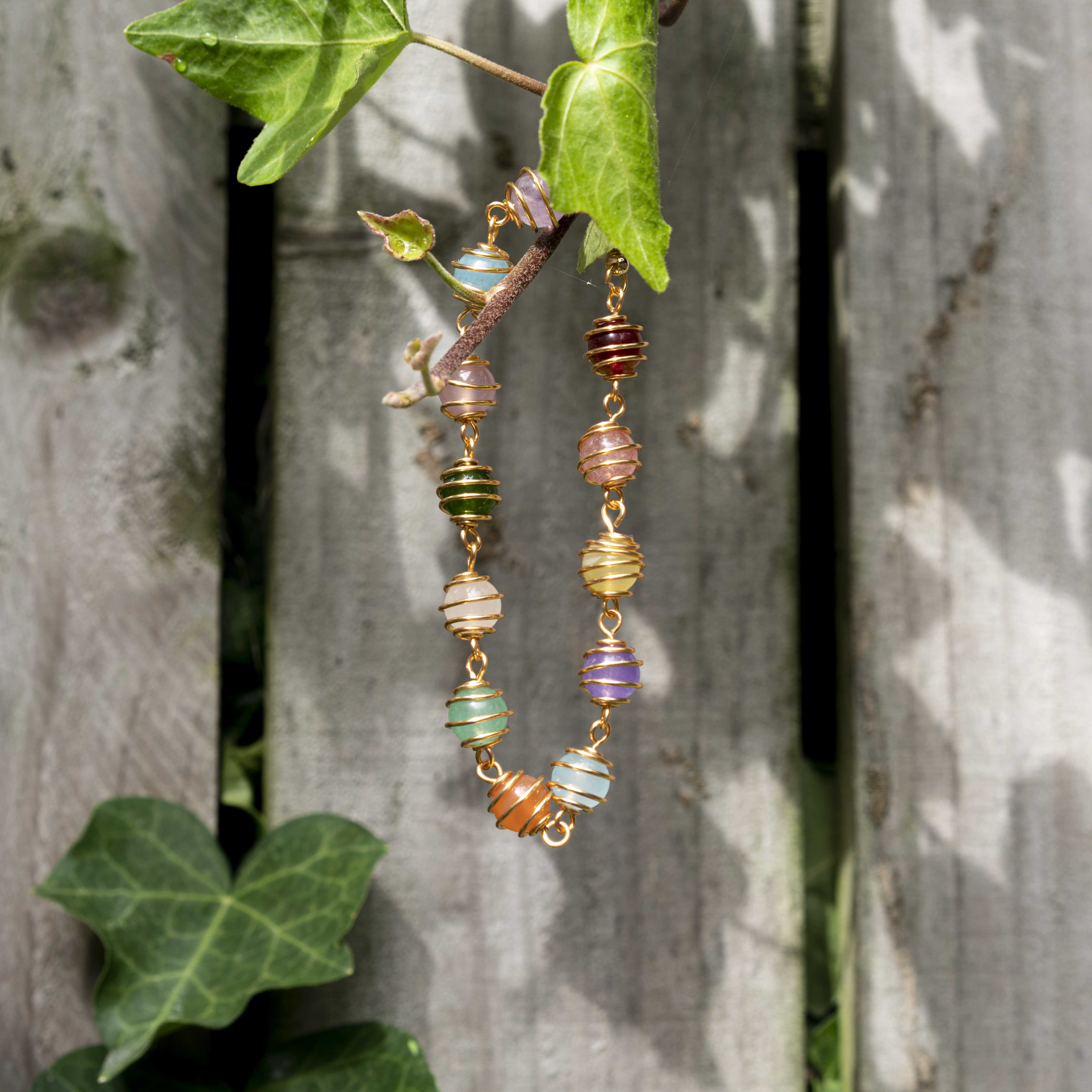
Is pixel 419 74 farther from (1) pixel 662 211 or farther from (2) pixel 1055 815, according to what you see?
(2) pixel 1055 815

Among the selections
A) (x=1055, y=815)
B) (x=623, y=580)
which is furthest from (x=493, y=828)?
(x=1055, y=815)

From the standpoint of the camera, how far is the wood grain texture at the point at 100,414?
671 mm

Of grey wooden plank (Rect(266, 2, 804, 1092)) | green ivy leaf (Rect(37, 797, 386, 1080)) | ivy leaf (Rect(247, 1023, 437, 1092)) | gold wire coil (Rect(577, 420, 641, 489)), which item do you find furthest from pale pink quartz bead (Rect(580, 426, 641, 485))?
ivy leaf (Rect(247, 1023, 437, 1092))

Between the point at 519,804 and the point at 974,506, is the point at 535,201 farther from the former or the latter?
the point at 974,506

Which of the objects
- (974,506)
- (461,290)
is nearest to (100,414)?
(461,290)

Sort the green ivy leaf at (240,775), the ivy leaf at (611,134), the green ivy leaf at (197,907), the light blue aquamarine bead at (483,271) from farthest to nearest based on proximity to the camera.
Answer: the green ivy leaf at (240,775) < the green ivy leaf at (197,907) < the light blue aquamarine bead at (483,271) < the ivy leaf at (611,134)

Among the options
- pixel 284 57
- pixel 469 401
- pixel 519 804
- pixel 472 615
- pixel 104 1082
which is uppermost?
pixel 284 57

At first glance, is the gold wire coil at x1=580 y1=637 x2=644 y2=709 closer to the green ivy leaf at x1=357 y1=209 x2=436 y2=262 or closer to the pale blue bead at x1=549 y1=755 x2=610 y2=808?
the pale blue bead at x1=549 y1=755 x2=610 y2=808

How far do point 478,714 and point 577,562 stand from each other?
0.23 metres

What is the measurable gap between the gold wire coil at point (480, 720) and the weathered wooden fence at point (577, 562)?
198 mm

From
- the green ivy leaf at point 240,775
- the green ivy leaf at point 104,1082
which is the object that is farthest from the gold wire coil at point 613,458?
the green ivy leaf at point 104,1082

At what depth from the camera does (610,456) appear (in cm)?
47

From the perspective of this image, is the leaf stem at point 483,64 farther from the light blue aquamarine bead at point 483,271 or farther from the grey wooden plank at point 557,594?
the grey wooden plank at point 557,594

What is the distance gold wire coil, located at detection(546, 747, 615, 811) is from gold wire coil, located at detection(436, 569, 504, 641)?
0.09 metres
